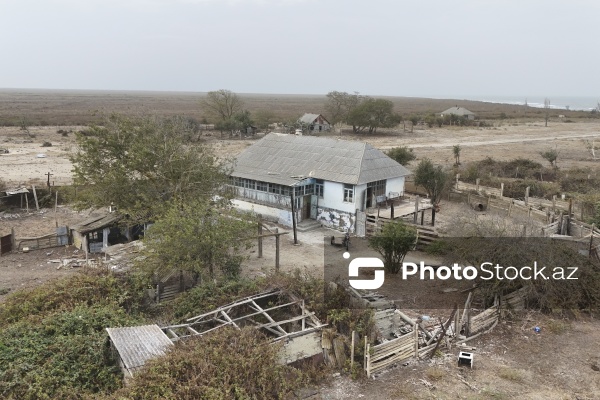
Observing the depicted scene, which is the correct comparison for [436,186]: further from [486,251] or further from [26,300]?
[26,300]

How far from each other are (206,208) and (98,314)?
17.6ft

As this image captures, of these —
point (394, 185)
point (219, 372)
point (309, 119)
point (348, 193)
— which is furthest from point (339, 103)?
point (219, 372)

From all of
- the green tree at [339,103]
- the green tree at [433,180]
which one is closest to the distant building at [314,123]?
the green tree at [339,103]

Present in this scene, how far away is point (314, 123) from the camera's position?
244 ft

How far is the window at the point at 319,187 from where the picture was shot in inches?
1045

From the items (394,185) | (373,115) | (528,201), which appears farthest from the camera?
(373,115)

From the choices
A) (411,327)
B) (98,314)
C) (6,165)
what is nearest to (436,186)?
(411,327)

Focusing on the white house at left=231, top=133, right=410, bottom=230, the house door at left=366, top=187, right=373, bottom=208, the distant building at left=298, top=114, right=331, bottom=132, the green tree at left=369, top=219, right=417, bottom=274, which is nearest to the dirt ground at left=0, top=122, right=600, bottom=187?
the distant building at left=298, top=114, right=331, bottom=132

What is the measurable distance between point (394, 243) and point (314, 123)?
5653 cm

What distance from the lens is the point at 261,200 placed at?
2794 centimetres

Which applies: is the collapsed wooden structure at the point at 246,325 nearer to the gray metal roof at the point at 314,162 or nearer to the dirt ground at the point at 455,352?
the dirt ground at the point at 455,352

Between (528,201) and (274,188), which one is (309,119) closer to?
(528,201)

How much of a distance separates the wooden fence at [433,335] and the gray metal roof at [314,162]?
1083cm

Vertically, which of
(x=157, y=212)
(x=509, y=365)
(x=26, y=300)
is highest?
(x=157, y=212)
